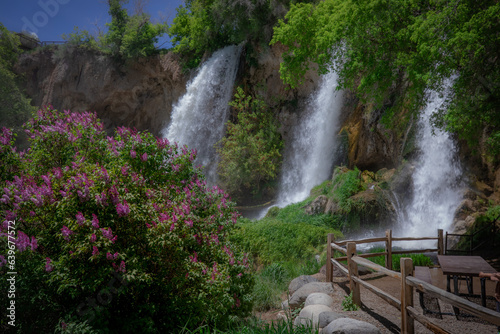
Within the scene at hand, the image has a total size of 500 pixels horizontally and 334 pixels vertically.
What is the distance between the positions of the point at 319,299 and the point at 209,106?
63.4ft

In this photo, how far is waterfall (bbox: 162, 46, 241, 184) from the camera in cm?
2288

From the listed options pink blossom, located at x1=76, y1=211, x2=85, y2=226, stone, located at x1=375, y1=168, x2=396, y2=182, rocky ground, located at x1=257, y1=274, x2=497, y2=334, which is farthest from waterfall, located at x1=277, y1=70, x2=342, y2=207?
pink blossom, located at x1=76, y1=211, x2=85, y2=226

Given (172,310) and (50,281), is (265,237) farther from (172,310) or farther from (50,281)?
(50,281)

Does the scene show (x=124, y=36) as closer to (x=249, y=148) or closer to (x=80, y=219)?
(x=249, y=148)

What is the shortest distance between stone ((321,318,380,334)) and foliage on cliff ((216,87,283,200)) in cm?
1715

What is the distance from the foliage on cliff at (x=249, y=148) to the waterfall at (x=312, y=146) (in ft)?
3.31

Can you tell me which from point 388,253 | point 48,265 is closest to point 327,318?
point 48,265

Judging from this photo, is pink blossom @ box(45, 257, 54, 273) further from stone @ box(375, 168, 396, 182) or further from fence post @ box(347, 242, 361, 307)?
stone @ box(375, 168, 396, 182)

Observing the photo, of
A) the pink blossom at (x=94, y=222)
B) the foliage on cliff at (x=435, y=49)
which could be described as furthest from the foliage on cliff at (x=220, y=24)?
the pink blossom at (x=94, y=222)

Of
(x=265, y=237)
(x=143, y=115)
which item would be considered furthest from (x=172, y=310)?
(x=143, y=115)

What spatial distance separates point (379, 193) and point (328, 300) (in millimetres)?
9358

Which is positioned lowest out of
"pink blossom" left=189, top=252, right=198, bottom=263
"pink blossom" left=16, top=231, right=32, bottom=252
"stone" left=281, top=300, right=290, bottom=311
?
"stone" left=281, top=300, right=290, bottom=311

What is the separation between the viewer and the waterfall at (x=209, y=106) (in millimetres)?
22875

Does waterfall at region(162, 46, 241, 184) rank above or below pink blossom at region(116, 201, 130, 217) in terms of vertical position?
above
